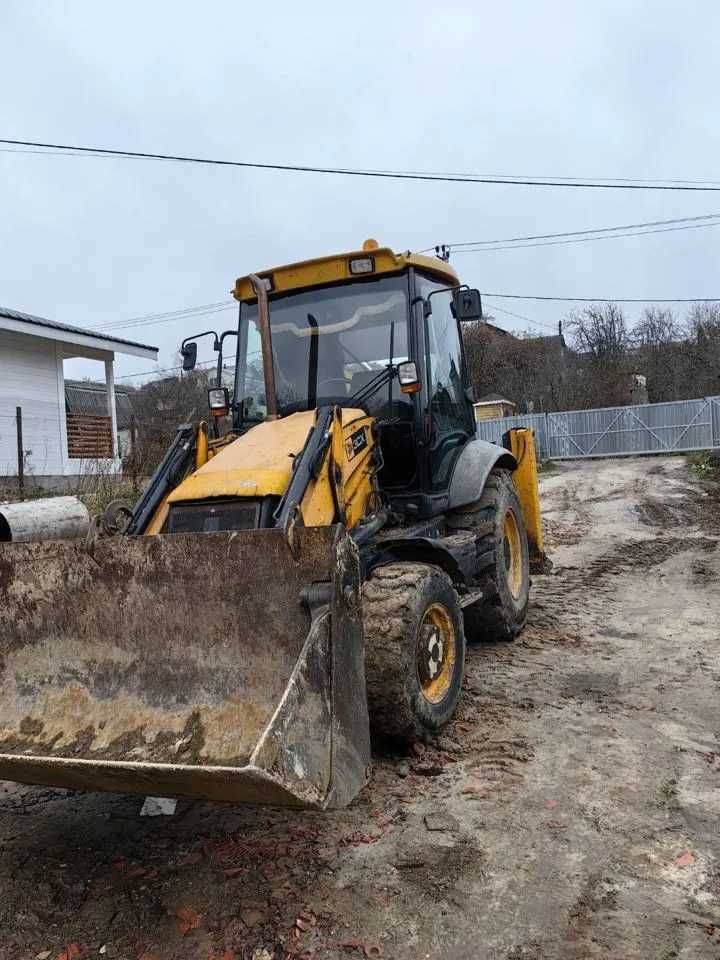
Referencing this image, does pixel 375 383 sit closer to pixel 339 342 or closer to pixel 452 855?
pixel 339 342

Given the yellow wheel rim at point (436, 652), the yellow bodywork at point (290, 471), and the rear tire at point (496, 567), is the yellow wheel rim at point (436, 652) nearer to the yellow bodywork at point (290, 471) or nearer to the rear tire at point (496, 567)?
the yellow bodywork at point (290, 471)

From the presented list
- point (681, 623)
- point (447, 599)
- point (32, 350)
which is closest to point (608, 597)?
point (681, 623)

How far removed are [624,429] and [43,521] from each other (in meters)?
21.2

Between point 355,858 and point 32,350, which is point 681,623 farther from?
point 32,350

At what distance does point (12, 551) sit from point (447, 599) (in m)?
2.22

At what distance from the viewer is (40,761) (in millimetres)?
2984

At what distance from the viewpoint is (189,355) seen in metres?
5.68

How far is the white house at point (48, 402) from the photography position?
16.1m

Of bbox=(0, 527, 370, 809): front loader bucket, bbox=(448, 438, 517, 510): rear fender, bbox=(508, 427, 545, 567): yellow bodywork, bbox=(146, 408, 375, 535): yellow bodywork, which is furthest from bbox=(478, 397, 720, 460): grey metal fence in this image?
bbox=(0, 527, 370, 809): front loader bucket

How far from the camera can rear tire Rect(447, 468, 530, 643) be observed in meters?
5.83

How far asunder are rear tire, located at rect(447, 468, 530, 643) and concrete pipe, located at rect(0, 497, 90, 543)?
4.29m

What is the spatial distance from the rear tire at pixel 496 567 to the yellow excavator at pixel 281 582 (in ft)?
0.11

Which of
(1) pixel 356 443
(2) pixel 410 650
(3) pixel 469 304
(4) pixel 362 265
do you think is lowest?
(2) pixel 410 650

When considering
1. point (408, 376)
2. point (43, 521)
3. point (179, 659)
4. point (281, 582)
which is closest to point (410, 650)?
point (281, 582)
